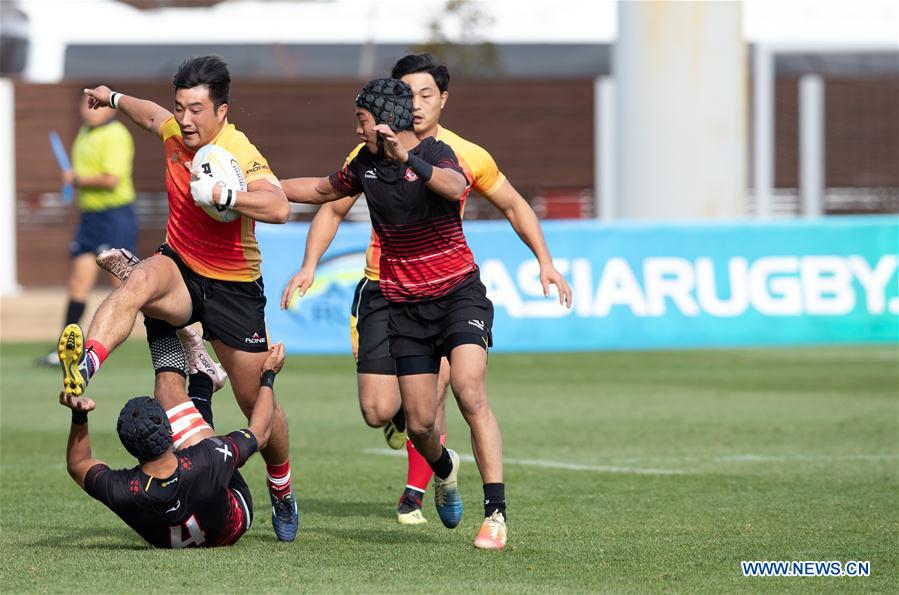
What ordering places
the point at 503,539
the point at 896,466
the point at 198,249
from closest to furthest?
the point at 503,539, the point at 198,249, the point at 896,466

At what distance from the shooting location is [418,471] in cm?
839

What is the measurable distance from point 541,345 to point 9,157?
15.8 m

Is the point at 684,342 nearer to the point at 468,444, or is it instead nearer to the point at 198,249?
the point at 468,444

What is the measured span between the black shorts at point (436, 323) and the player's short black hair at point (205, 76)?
4.34 feet

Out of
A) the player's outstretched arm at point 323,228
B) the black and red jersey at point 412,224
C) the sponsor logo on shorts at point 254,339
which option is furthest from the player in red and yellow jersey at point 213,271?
the player's outstretched arm at point 323,228

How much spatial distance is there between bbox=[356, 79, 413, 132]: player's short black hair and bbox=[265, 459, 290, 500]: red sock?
1.70 m

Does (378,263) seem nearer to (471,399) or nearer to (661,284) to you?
(471,399)

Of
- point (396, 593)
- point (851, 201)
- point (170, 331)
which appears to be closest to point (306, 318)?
point (170, 331)

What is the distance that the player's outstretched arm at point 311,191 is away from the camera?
7.83 m

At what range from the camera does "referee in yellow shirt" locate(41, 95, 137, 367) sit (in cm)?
1631

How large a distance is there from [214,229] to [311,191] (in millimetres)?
515

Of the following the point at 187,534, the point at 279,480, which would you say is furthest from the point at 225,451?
the point at 279,480

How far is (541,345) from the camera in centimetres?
1834

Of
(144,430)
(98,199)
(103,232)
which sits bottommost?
(144,430)
